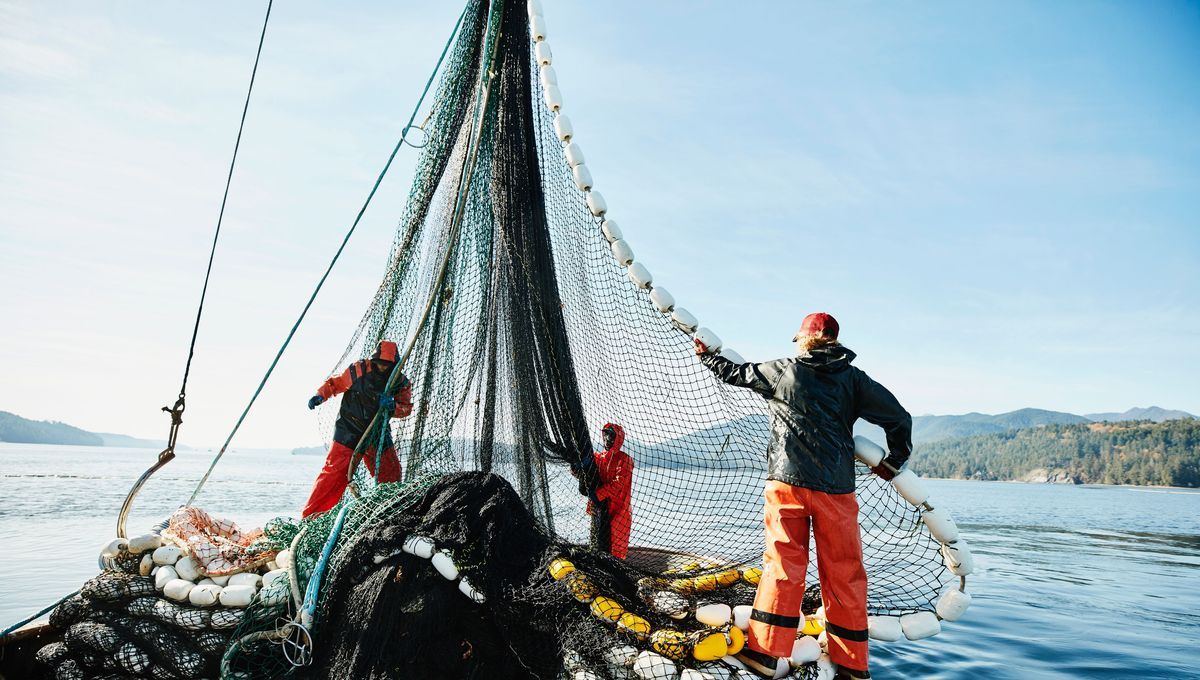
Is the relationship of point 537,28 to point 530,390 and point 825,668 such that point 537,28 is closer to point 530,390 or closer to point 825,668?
point 530,390

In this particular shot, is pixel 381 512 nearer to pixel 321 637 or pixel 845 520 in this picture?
pixel 321 637

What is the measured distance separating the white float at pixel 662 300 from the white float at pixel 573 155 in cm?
102

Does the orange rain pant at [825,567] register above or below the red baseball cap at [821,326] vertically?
below

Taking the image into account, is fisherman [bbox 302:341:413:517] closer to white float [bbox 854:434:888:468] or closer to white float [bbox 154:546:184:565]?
white float [bbox 154:546:184:565]

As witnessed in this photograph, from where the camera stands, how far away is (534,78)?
4.76 meters

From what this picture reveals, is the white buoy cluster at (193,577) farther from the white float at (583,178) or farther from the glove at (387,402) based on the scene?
the white float at (583,178)

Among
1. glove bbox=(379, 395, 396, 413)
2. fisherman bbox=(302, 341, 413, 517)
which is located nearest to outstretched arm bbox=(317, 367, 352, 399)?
fisherman bbox=(302, 341, 413, 517)

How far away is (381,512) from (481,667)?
1003mm

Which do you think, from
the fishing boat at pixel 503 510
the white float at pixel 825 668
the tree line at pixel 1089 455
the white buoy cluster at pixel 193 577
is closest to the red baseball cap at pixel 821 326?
the fishing boat at pixel 503 510

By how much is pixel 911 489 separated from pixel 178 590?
4073 mm

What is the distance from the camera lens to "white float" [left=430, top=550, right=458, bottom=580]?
133 inches

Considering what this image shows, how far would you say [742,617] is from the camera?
3229 millimetres

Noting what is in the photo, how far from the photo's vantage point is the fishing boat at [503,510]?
3301 millimetres

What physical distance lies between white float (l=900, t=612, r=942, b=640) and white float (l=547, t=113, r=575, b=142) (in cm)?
342
